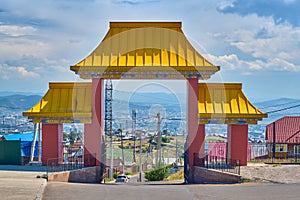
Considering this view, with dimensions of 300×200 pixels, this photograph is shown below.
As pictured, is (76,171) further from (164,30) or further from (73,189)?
(164,30)

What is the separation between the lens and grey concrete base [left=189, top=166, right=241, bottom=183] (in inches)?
582

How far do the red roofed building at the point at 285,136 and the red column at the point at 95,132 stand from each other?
395 inches

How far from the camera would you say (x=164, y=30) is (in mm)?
18031

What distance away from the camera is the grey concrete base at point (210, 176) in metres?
14.8

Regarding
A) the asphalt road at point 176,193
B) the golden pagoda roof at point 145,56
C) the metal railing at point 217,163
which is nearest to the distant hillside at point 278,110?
the metal railing at point 217,163

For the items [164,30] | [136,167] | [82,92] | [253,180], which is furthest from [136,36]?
[136,167]

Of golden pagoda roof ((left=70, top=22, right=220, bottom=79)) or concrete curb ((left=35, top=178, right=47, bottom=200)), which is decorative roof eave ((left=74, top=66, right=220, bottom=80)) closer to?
golden pagoda roof ((left=70, top=22, right=220, bottom=79))

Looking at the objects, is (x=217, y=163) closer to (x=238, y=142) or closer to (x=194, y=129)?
(x=238, y=142)

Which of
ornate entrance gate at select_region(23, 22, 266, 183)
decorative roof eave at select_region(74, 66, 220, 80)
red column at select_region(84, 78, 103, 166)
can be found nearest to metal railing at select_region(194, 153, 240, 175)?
ornate entrance gate at select_region(23, 22, 266, 183)

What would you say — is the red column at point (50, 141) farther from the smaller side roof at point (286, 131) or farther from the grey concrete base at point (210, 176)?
the smaller side roof at point (286, 131)

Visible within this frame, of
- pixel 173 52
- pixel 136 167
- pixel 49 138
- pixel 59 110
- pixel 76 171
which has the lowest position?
pixel 136 167

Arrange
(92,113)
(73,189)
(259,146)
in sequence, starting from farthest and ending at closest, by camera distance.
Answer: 1. (259,146)
2. (92,113)
3. (73,189)

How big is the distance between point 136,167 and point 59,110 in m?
28.8

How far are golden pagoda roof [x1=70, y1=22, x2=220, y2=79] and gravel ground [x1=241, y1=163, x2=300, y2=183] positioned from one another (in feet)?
13.0
